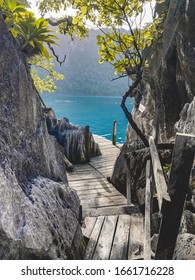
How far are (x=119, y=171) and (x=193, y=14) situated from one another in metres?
5.14

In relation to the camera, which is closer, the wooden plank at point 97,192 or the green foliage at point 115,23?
the green foliage at point 115,23

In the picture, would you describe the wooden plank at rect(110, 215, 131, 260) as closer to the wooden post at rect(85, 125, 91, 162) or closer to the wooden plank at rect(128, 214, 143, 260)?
the wooden plank at rect(128, 214, 143, 260)

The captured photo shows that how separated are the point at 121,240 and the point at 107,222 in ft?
2.45

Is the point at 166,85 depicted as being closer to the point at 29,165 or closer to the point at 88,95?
the point at 29,165

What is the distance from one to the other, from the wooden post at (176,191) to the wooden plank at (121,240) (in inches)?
83.6

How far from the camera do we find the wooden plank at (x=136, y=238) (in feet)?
12.9

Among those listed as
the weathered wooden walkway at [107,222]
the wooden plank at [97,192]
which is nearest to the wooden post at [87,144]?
the weathered wooden walkway at [107,222]

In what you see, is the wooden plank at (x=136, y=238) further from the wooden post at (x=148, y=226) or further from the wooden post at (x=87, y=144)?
the wooden post at (x=87, y=144)

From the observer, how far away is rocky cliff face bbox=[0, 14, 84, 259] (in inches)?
84.2

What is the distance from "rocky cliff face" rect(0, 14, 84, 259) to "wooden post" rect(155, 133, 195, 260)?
1.31 m

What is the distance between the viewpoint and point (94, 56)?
432ft

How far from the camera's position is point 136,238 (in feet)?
14.4

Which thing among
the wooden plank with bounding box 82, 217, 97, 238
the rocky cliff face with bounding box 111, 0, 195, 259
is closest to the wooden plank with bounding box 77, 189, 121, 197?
the rocky cliff face with bounding box 111, 0, 195, 259
